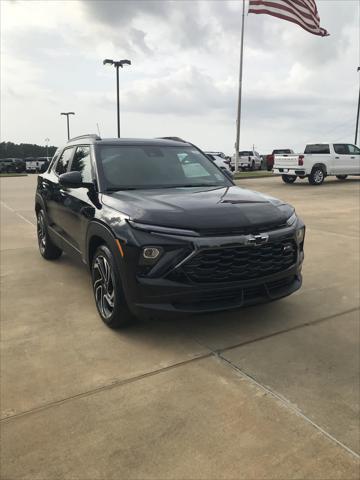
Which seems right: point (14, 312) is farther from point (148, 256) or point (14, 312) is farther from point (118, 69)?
point (118, 69)

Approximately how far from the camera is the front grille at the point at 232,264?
3.13 meters

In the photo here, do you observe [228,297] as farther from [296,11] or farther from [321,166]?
[321,166]

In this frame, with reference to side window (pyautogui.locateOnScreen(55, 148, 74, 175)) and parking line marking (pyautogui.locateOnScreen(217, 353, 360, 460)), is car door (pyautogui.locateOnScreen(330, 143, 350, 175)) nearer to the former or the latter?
side window (pyautogui.locateOnScreen(55, 148, 74, 175))

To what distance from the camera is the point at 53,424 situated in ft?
8.02

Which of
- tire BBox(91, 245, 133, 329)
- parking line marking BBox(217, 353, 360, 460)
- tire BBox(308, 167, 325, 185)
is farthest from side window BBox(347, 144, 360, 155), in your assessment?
parking line marking BBox(217, 353, 360, 460)

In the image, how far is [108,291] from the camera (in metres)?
3.71

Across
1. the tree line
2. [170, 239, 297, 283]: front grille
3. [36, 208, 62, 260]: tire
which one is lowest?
[36, 208, 62, 260]: tire

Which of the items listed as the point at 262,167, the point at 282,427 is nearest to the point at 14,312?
the point at 282,427

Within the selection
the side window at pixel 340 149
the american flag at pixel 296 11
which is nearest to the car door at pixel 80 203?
the american flag at pixel 296 11

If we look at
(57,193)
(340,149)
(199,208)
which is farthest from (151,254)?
(340,149)

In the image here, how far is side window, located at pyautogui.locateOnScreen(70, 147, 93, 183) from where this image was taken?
4.39m

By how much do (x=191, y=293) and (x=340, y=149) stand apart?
18438 mm

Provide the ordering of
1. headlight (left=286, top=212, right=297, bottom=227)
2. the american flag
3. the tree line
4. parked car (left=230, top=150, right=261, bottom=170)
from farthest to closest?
the tree line, parked car (left=230, top=150, right=261, bottom=170), the american flag, headlight (left=286, top=212, right=297, bottom=227)

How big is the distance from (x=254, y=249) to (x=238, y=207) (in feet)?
1.34
